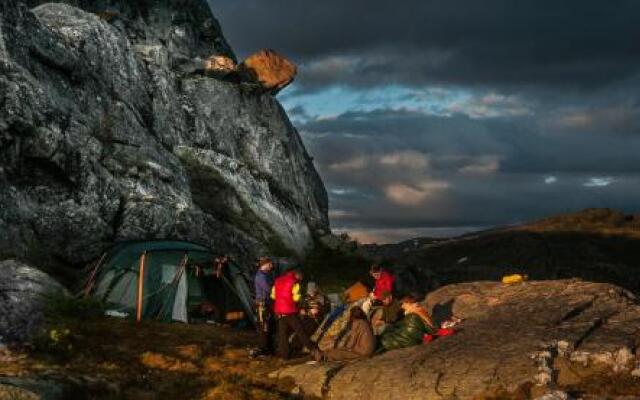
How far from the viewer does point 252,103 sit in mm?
45344

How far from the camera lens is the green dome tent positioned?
22.7 metres

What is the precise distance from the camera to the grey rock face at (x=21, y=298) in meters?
15.3

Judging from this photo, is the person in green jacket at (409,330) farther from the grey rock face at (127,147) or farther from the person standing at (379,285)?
the grey rock face at (127,147)

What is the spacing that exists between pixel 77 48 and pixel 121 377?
21.8 meters

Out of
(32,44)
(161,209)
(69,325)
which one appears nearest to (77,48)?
(32,44)

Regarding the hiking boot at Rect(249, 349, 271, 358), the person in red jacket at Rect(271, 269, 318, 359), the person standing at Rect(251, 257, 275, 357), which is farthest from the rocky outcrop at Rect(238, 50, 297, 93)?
the person in red jacket at Rect(271, 269, 318, 359)

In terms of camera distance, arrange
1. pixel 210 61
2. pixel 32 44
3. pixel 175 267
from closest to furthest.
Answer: pixel 175 267 < pixel 32 44 < pixel 210 61

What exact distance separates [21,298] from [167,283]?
6475mm

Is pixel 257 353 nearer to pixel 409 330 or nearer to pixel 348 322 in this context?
pixel 348 322

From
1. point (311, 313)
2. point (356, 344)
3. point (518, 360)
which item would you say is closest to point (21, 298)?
point (311, 313)


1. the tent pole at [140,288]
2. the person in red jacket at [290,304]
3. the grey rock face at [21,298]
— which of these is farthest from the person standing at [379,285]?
the grey rock face at [21,298]

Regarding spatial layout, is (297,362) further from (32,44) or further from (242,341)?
(32,44)

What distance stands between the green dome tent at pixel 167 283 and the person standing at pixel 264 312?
4.43 meters

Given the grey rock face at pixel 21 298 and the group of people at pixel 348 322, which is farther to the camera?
the group of people at pixel 348 322
